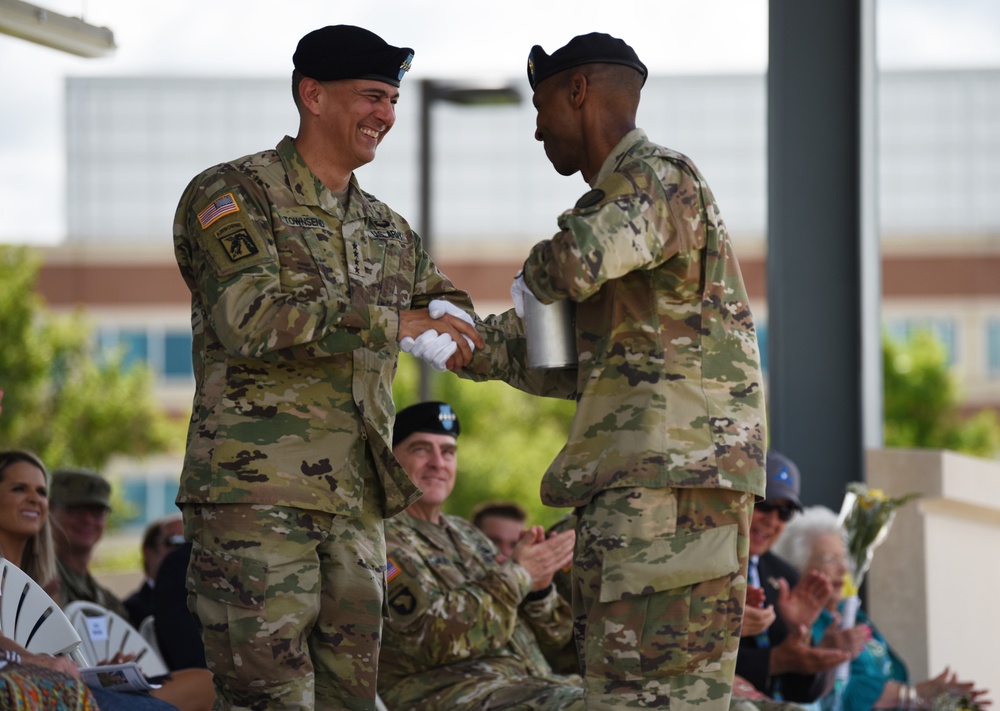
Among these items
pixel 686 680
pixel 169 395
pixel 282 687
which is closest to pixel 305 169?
pixel 282 687

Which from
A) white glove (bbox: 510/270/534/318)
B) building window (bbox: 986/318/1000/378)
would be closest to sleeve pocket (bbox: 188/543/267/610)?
white glove (bbox: 510/270/534/318)

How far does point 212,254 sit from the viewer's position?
316 centimetres

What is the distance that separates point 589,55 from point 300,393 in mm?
962

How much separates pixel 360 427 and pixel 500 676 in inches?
56.7

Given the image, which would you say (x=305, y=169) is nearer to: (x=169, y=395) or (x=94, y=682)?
(x=94, y=682)

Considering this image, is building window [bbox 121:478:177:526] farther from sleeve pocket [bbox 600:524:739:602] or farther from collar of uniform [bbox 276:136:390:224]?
sleeve pocket [bbox 600:524:739:602]

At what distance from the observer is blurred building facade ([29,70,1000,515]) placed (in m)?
39.9

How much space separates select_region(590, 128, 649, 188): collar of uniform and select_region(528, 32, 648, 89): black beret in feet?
0.52

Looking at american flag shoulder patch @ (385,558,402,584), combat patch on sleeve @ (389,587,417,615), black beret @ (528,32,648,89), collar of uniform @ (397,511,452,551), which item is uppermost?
black beret @ (528,32,648,89)

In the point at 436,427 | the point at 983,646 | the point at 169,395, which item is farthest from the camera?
the point at 169,395

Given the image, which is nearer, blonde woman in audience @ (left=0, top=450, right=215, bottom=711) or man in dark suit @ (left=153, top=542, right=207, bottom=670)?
blonde woman in audience @ (left=0, top=450, right=215, bottom=711)

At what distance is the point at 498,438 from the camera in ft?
107

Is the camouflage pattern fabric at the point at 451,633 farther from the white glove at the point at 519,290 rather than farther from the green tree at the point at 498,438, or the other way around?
the green tree at the point at 498,438

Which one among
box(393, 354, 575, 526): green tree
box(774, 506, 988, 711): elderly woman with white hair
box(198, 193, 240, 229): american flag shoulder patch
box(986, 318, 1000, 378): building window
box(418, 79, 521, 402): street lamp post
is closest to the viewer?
box(198, 193, 240, 229): american flag shoulder patch
